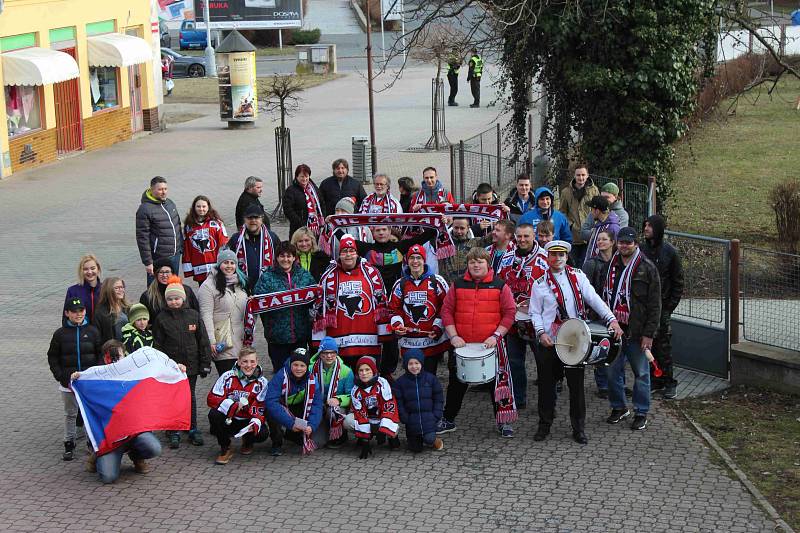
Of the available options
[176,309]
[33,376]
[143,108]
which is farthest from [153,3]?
[176,309]

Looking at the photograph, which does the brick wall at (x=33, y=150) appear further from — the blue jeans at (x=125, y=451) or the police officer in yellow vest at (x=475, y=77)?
the blue jeans at (x=125, y=451)

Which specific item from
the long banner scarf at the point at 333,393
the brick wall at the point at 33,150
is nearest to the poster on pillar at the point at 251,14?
the brick wall at the point at 33,150

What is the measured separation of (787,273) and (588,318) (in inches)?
93.5

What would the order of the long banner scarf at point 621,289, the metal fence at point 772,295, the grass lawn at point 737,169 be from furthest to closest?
the grass lawn at point 737,169
the metal fence at point 772,295
the long banner scarf at point 621,289

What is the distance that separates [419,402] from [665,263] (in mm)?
2716

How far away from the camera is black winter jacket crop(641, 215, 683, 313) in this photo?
10.5 m

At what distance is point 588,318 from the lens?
33.1ft

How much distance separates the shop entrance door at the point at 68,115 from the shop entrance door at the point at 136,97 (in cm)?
→ 330

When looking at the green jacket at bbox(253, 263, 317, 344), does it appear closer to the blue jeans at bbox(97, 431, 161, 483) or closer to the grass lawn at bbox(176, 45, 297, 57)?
the blue jeans at bbox(97, 431, 161, 483)

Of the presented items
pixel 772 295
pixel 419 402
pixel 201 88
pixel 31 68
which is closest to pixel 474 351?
pixel 419 402

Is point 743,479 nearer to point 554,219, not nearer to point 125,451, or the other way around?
point 554,219

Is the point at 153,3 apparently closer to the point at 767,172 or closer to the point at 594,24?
the point at 767,172

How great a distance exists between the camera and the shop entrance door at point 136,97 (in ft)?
105

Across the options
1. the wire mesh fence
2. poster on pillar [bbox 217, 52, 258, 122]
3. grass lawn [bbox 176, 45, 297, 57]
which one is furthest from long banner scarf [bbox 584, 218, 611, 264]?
grass lawn [bbox 176, 45, 297, 57]
